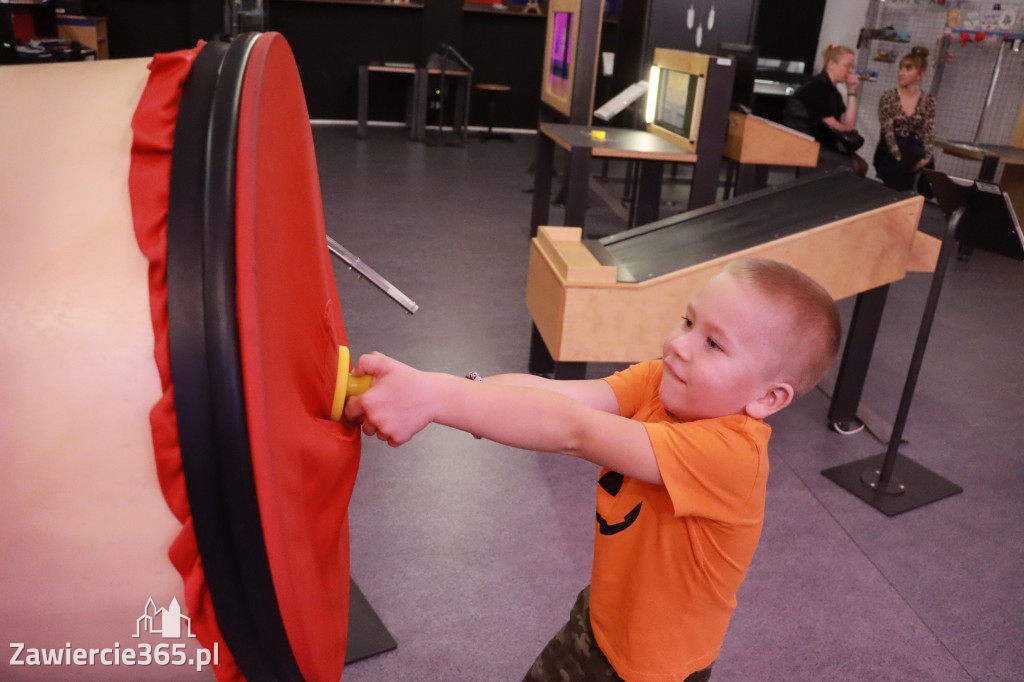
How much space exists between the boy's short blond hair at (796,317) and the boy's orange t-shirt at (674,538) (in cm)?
11

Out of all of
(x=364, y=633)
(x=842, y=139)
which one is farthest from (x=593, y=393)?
(x=842, y=139)

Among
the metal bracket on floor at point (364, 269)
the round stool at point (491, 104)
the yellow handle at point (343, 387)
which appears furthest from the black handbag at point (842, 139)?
the yellow handle at point (343, 387)

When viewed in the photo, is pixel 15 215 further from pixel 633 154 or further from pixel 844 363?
pixel 633 154

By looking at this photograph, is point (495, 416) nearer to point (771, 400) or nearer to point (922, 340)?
point (771, 400)

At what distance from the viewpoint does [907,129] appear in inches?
271

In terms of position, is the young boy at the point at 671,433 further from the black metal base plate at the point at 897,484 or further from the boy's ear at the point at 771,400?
the black metal base plate at the point at 897,484

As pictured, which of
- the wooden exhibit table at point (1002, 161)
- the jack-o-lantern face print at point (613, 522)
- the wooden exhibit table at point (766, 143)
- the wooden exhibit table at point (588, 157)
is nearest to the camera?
the jack-o-lantern face print at point (613, 522)

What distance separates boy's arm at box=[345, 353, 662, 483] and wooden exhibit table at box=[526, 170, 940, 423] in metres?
1.62

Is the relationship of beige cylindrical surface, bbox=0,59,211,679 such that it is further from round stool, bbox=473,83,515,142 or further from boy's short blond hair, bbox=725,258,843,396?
round stool, bbox=473,83,515,142

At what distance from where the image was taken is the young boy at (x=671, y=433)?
932mm

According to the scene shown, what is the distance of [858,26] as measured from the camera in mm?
9719

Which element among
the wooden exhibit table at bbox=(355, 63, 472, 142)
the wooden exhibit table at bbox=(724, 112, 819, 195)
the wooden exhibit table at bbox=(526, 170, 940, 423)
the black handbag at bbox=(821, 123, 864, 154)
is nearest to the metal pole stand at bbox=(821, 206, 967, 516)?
the wooden exhibit table at bbox=(526, 170, 940, 423)

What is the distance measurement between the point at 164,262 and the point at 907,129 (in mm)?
7430

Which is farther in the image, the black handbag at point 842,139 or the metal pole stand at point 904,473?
the black handbag at point 842,139
